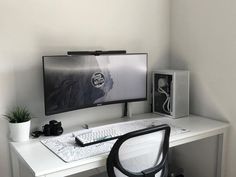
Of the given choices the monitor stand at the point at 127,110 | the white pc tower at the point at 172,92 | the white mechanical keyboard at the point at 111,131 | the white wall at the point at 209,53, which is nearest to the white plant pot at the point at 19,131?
the white mechanical keyboard at the point at 111,131

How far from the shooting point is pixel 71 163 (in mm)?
1389

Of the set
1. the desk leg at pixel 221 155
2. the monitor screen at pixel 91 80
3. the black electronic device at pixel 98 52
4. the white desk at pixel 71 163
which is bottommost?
the desk leg at pixel 221 155

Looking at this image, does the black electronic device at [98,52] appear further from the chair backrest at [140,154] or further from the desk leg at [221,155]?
the desk leg at [221,155]

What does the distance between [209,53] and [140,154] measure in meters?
1.10

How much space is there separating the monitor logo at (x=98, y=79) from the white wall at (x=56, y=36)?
9.5 inches

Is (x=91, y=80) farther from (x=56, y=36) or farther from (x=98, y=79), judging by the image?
(x=56, y=36)

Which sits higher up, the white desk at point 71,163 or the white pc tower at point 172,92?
the white pc tower at point 172,92

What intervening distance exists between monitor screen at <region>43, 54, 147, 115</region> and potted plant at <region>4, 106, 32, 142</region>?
0.15m

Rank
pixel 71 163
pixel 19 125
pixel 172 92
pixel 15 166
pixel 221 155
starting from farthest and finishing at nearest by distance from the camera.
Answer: pixel 172 92, pixel 221 155, pixel 15 166, pixel 19 125, pixel 71 163

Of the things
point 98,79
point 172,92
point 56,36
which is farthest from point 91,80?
point 172,92

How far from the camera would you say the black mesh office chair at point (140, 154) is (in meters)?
1.42

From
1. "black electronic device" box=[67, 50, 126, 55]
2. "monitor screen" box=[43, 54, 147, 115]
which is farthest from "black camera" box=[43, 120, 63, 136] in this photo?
"black electronic device" box=[67, 50, 126, 55]

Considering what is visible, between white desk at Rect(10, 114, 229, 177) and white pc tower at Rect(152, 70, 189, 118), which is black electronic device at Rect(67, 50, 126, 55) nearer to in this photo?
white pc tower at Rect(152, 70, 189, 118)

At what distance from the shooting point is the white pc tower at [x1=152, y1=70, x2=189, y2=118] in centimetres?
219
